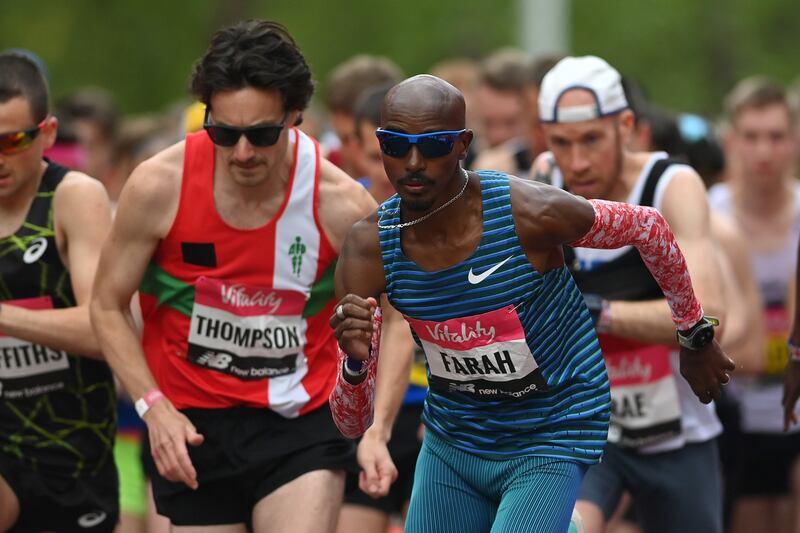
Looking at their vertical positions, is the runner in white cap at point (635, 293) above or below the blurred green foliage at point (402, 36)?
above

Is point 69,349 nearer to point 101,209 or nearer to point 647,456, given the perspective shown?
point 101,209

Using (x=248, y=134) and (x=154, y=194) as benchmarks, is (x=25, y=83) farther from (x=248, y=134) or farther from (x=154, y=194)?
(x=248, y=134)

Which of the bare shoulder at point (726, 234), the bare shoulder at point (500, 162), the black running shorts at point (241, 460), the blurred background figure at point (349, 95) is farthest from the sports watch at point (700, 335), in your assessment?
the blurred background figure at point (349, 95)

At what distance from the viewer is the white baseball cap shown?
6402 millimetres

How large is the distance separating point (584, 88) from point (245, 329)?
1.88 metres

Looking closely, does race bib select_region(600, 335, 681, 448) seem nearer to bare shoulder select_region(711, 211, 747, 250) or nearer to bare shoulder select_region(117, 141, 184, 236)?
bare shoulder select_region(711, 211, 747, 250)

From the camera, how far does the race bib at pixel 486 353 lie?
488 cm

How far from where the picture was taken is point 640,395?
6426mm

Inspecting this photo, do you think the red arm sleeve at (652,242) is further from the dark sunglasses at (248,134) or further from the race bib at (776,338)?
the race bib at (776,338)

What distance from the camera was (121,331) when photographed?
5.69 meters

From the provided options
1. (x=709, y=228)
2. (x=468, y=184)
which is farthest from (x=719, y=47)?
(x=468, y=184)

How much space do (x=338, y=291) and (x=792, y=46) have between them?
22284 millimetres

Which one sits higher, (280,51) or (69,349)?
(280,51)

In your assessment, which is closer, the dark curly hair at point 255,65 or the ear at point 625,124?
the dark curly hair at point 255,65
